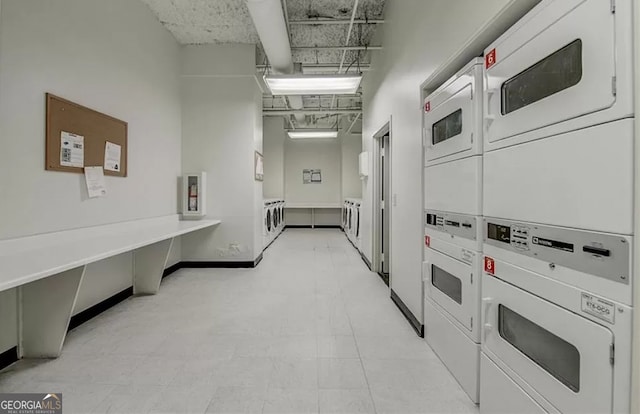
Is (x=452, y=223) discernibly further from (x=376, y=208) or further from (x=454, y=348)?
(x=376, y=208)

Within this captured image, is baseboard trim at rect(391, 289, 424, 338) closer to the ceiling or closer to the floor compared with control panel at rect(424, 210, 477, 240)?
closer to the floor

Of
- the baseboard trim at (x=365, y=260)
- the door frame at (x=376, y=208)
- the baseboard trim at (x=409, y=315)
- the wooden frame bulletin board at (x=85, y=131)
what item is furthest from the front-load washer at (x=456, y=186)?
the wooden frame bulletin board at (x=85, y=131)

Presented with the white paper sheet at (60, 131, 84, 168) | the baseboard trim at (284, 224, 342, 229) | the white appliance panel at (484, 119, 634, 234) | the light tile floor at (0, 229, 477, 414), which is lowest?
the light tile floor at (0, 229, 477, 414)

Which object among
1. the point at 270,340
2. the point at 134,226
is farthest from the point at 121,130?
the point at 270,340

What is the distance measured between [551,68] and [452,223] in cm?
101

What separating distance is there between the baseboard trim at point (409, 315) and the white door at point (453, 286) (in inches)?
15.2

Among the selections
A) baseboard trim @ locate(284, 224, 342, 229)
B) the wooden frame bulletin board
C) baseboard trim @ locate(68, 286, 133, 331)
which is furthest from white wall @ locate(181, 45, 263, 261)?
baseboard trim @ locate(284, 224, 342, 229)

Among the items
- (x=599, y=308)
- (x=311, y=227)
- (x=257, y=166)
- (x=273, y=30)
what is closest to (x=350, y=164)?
(x=311, y=227)

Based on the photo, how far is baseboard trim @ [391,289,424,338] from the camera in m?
2.55

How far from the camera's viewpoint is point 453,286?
200cm

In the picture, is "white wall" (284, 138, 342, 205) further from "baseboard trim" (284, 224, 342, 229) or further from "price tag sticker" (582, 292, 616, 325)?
"price tag sticker" (582, 292, 616, 325)

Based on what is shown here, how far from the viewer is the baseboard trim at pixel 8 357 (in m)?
2.09

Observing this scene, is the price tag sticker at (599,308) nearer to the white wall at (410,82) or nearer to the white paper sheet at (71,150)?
the white wall at (410,82)

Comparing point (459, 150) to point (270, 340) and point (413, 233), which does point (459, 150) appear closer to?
point (413, 233)
